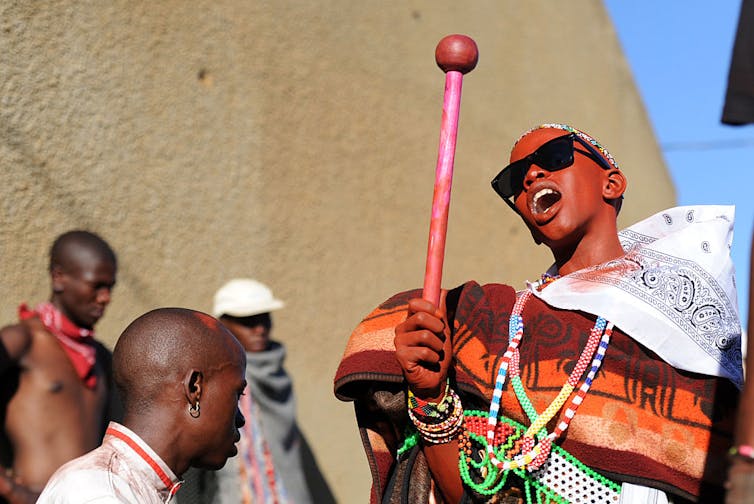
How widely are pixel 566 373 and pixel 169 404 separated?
1.02 metres

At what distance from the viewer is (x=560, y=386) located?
2719 mm

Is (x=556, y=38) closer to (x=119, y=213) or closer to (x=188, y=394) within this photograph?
(x=119, y=213)

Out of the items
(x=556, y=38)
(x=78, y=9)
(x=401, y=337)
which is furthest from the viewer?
(x=556, y=38)

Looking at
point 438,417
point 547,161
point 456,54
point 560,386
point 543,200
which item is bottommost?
point 438,417

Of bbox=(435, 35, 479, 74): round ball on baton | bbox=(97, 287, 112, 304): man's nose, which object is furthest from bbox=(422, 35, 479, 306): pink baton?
bbox=(97, 287, 112, 304): man's nose

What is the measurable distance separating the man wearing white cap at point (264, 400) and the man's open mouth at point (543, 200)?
3213mm

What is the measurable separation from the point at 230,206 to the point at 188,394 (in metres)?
4.36

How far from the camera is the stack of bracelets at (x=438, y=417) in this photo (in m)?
2.68

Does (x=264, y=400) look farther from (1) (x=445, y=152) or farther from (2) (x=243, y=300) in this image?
(1) (x=445, y=152)

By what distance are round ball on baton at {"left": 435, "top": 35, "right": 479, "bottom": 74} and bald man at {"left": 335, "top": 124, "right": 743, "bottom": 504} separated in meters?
0.48

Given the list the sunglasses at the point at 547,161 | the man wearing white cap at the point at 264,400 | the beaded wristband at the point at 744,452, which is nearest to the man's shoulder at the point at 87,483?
the beaded wristband at the point at 744,452

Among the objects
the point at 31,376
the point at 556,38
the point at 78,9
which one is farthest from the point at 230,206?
the point at 556,38

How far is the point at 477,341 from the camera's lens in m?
2.86

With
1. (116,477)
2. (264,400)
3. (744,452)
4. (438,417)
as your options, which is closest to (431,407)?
(438,417)
